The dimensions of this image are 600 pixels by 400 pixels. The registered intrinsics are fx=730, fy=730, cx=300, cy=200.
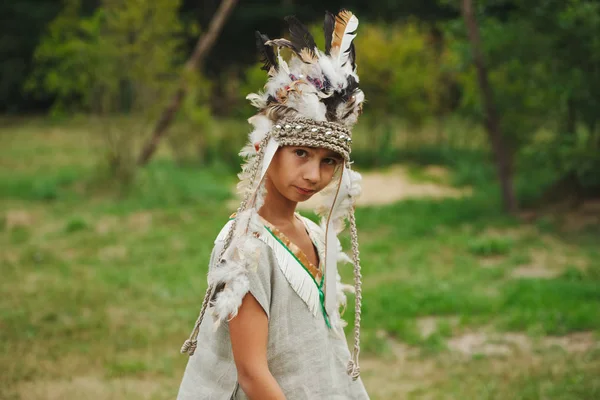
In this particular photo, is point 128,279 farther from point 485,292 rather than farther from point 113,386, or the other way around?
point 485,292

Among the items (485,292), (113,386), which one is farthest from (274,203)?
→ (485,292)

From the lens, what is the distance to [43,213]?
9.23 m

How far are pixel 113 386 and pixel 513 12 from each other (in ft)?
21.2

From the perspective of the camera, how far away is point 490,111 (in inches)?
353

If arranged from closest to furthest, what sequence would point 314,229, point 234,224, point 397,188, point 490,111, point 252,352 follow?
point 252,352 → point 234,224 → point 314,229 → point 490,111 → point 397,188

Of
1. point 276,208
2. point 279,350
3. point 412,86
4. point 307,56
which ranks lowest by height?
point 279,350

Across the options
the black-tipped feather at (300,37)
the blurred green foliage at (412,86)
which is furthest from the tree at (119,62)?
the black-tipped feather at (300,37)

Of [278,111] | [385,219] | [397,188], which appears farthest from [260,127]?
[397,188]

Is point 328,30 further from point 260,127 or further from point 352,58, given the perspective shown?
point 260,127

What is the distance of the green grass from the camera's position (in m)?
4.61

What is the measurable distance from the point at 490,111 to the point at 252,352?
300 inches

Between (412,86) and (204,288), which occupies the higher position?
(412,86)

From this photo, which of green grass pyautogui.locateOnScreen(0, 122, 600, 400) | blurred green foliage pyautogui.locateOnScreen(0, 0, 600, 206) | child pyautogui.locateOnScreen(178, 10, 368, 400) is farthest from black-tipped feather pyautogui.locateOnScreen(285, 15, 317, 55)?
blurred green foliage pyautogui.locateOnScreen(0, 0, 600, 206)

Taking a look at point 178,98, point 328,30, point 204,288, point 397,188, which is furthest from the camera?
point 397,188
